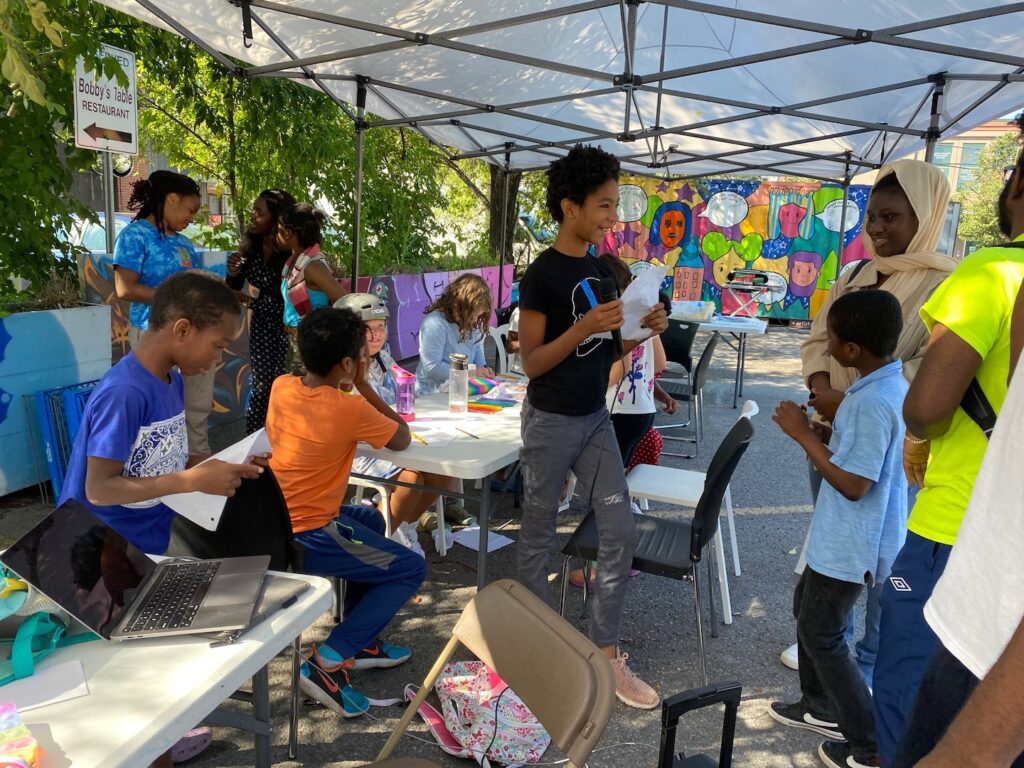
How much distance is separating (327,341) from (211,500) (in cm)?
83

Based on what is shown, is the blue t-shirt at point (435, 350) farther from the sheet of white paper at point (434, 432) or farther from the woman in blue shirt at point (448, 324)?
the sheet of white paper at point (434, 432)

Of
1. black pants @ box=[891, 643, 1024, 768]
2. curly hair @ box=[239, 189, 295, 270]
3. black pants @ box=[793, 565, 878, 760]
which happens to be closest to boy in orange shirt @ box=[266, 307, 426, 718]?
black pants @ box=[793, 565, 878, 760]

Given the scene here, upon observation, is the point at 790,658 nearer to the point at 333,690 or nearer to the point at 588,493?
the point at 588,493

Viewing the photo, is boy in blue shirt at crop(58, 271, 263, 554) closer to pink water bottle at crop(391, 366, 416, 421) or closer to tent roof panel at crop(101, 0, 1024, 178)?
pink water bottle at crop(391, 366, 416, 421)

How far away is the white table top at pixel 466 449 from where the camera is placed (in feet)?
10.1

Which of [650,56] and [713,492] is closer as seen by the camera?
[713,492]

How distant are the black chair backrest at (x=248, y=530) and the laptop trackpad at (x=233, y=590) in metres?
0.51

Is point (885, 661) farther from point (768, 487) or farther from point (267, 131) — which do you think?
point (267, 131)

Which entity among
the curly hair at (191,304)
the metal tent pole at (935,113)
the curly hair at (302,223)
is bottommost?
the curly hair at (191,304)

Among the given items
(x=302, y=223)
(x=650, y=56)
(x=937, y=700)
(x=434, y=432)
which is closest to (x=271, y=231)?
(x=302, y=223)

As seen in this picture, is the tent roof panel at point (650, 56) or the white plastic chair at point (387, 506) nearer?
the white plastic chair at point (387, 506)

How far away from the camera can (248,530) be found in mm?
2361

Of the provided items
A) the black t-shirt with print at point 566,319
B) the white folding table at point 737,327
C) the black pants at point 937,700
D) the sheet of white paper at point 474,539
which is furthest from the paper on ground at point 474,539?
the white folding table at point 737,327

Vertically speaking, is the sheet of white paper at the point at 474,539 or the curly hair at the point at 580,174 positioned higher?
the curly hair at the point at 580,174
